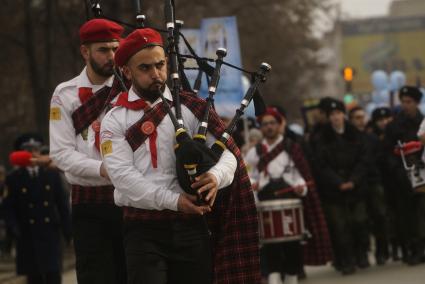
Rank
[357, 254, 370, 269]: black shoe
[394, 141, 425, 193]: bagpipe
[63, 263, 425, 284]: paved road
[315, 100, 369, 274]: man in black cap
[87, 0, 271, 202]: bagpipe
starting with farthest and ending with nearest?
[357, 254, 370, 269]: black shoe
[315, 100, 369, 274]: man in black cap
[63, 263, 425, 284]: paved road
[394, 141, 425, 193]: bagpipe
[87, 0, 271, 202]: bagpipe

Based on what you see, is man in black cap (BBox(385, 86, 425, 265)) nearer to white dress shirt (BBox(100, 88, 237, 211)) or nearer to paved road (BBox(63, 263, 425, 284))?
paved road (BBox(63, 263, 425, 284))

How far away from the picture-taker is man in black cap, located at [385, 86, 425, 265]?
15086 mm

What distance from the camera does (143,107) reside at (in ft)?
22.2

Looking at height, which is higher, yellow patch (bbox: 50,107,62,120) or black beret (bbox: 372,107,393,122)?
black beret (bbox: 372,107,393,122)

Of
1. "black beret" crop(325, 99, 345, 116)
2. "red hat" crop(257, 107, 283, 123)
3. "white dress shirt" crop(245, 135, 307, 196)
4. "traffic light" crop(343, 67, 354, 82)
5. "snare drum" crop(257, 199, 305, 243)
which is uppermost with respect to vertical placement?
"traffic light" crop(343, 67, 354, 82)

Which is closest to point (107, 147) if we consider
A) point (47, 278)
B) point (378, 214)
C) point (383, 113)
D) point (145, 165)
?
point (145, 165)

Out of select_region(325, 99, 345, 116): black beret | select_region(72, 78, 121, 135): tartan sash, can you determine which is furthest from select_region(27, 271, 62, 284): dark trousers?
select_region(325, 99, 345, 116): black beret

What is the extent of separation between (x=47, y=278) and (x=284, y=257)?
2.53 meters

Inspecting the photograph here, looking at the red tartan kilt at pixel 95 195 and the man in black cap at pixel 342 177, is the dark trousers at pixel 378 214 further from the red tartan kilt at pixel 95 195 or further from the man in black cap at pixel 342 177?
the red tartan kilt at pixel 95 195

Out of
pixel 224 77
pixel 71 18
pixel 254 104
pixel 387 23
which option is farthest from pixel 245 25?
pixel 387 23

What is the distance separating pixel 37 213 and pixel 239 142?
2746 millimetres

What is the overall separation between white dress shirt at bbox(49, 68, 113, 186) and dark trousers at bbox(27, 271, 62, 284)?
4.05 m

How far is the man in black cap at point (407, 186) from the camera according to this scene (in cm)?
1509

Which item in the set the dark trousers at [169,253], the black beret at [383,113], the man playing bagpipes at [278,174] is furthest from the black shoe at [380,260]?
the dark trousers at [169,253]
